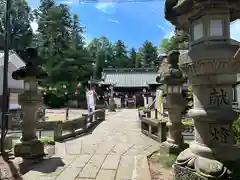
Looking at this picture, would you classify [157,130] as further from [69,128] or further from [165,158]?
[69,128]

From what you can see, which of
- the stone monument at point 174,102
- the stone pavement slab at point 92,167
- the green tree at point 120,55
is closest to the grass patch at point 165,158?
the stone monument at point 174,102

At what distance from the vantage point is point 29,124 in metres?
5.91

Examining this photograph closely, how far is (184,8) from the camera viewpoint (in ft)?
11.1

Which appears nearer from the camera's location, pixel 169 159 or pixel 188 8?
pixel 188 8

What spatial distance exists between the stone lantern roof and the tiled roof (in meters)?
28.7

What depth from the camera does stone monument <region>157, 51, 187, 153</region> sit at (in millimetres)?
5477

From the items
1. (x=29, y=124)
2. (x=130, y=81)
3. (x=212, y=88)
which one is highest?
(x=130, y=81)

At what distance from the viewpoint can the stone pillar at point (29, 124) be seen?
569 centimetres

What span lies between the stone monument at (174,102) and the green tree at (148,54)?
51.5 metres

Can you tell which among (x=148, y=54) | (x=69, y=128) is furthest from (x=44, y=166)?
(x=148, y=54)

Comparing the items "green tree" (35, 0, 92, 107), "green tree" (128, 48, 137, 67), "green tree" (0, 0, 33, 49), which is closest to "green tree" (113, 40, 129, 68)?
"green tree" (128, 48, 137, 67)

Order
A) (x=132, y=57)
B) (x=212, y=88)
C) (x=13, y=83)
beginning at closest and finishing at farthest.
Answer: (x=212, y=88)
(x=13, y=83)
(x=132, y=57)

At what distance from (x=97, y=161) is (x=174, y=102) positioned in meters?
2.49

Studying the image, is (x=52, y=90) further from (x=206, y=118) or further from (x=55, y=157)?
(x=206, y=118)
